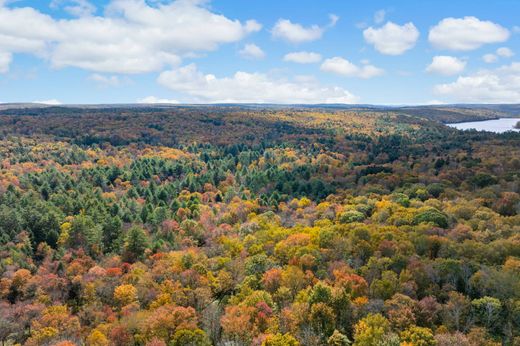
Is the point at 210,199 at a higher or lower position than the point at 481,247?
lower

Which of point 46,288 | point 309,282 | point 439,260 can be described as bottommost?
point 46,288

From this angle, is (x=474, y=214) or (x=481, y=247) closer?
(x=481, y=247)

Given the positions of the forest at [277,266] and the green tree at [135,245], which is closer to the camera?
the forest at [277,266]

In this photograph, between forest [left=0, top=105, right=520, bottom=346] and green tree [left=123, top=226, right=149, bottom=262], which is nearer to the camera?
forest [left=0, top=105, right=520, bottom=346]

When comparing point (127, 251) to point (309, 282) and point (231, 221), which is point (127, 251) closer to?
point (231, 221)

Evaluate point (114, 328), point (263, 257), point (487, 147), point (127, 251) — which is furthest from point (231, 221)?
point (487, 147)

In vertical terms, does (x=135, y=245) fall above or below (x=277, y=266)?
below

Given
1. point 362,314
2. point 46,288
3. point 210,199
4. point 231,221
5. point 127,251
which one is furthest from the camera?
point 210,199

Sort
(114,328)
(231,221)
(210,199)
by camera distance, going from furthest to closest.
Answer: (210,199) < (231,221) < (114,328)

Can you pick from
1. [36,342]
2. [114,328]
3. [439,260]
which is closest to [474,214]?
[439,260]

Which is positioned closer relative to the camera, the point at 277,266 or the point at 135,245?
the point at 277,266
